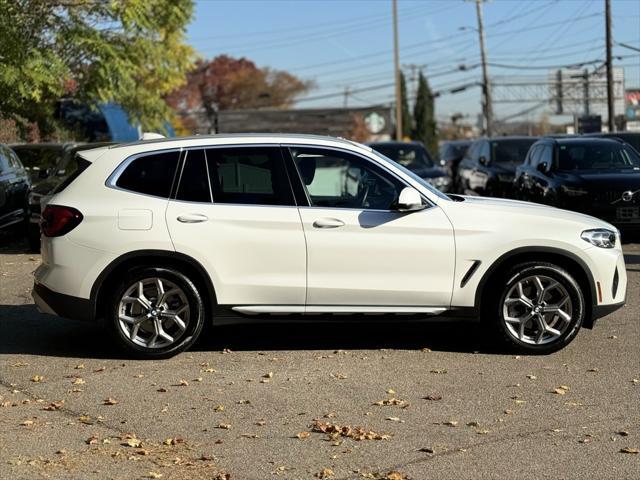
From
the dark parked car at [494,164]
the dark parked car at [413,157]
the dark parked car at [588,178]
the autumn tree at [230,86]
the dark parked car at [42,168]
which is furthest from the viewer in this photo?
the autumn tree at [230,86]

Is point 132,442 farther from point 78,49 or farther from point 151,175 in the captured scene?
point 78,49

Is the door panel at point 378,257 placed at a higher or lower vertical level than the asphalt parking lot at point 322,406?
higher

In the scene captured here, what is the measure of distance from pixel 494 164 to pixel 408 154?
2.01m

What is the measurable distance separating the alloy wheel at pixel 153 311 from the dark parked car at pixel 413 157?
15.6m

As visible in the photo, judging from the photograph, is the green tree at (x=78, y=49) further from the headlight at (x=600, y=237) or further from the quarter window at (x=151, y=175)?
the headlight at (x=600, y=237)

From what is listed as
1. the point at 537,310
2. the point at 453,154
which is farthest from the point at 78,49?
the point at 537,310

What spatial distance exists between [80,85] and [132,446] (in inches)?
770

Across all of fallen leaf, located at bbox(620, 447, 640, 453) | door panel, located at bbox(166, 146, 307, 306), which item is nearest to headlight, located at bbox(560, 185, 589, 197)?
door panel, located at bbox(166, 146, 307, 306)

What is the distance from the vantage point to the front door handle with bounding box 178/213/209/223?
778 centimetres

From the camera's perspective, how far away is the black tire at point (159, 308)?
7.80m

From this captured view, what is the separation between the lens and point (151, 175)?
7.95 metres

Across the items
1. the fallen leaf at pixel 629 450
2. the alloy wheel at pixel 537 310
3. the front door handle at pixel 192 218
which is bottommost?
the fallen leaf at pixel 629 450

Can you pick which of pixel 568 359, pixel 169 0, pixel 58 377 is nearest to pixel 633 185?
pixel 568 359

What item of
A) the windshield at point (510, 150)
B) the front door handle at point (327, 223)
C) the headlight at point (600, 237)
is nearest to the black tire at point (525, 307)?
the headlight at point (600, 237)
